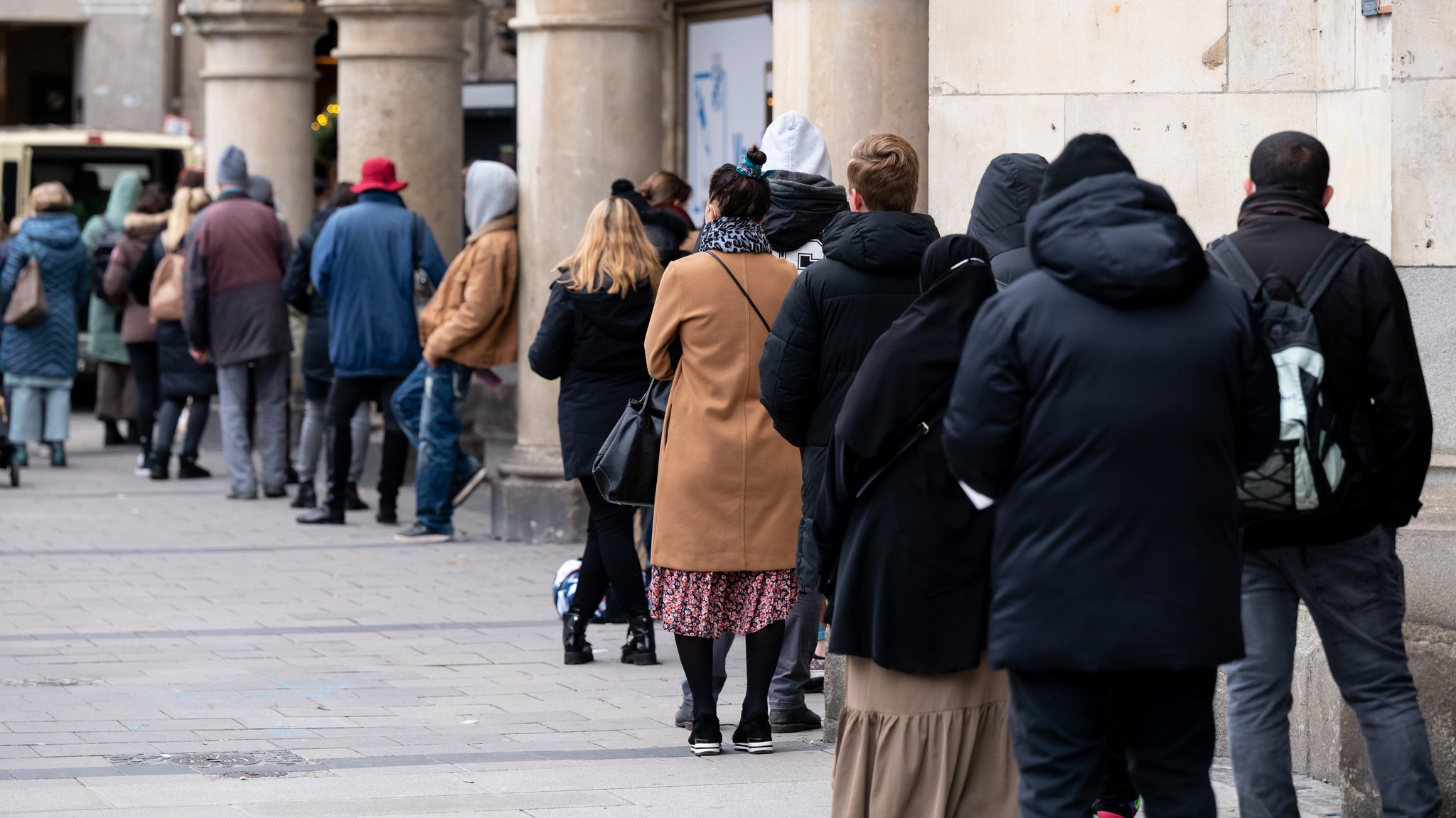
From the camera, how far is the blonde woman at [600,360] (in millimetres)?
7789

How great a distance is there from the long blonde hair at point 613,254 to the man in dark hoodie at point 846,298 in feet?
7.34

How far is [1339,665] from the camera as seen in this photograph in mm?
4812

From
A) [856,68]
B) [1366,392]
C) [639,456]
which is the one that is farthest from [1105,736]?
[856,68]

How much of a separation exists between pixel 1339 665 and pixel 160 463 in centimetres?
1114

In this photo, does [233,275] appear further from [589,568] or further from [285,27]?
[589,568]

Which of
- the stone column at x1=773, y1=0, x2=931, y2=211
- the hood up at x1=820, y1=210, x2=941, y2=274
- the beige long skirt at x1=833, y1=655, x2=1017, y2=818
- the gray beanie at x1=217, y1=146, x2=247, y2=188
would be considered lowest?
the beige long skirt at x1=833, y1=655, x2=1017, y2=818

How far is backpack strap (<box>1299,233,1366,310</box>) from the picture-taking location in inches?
183

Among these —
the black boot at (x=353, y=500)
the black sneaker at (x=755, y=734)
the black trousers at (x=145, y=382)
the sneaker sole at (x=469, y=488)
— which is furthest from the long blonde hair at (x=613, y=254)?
the black trousers at (x=145, y=382)

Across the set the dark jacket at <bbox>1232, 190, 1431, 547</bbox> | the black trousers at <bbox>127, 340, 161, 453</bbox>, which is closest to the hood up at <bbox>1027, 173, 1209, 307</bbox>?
the dark jacket at <bbox>1232, 190, 1431, 547</bbox>

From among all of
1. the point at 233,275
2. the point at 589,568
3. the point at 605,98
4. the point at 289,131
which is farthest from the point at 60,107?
the point at 589,568

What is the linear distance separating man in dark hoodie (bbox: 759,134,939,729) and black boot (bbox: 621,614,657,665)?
2.47 meters

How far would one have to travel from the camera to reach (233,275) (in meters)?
12.9

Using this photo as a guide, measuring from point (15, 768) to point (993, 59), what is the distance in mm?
3711

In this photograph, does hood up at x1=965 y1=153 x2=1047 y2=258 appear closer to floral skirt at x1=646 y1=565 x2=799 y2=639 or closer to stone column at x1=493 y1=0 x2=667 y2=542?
floral skirt at x1=646 y1=565 x2=799 y2=639
